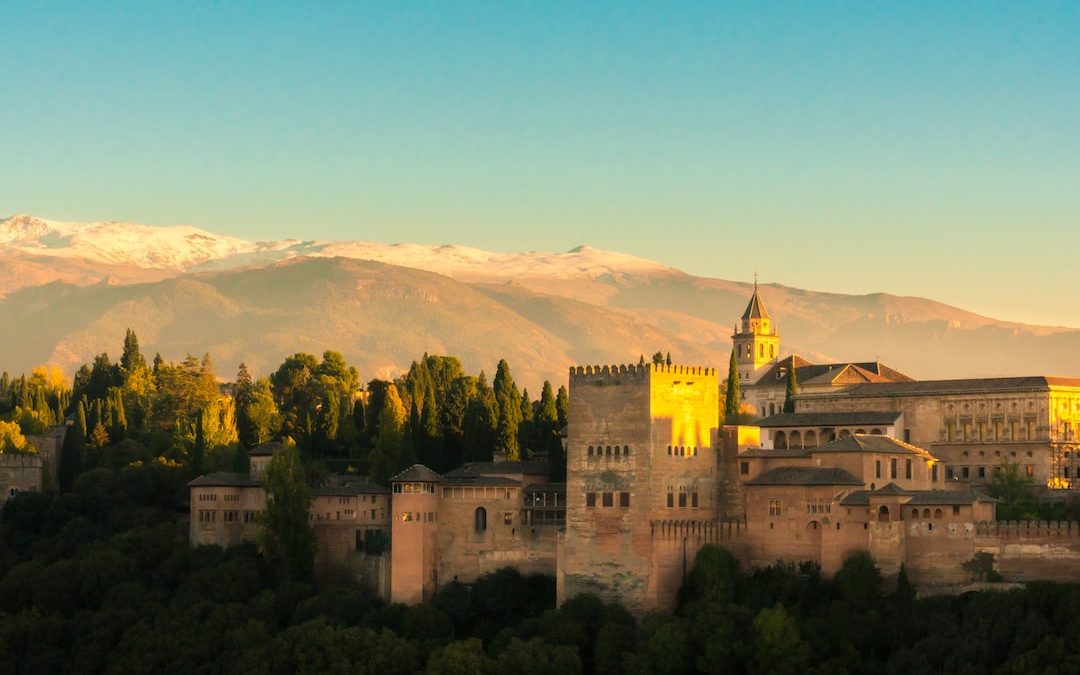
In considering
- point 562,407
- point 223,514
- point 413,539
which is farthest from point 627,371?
point 562,407

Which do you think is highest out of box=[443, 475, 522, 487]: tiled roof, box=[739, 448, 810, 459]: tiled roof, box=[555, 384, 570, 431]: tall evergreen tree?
box=[555, 384, 570, 431]: tall evergreen tree

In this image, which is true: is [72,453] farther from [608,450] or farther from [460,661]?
[460,661]

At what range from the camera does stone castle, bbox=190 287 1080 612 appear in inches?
2302

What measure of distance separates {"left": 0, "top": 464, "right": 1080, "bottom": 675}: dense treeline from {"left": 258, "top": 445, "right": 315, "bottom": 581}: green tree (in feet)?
2.34

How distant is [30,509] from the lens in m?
78.1

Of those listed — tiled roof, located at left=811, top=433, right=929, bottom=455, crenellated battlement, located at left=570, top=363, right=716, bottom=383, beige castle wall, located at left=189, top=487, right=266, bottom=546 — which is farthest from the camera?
beige castle wall, located at left=189, top=487, right=266, bottom=546

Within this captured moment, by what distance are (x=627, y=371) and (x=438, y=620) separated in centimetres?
1019

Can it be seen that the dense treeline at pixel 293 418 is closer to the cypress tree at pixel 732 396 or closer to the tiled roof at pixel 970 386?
the cypress tree at pixel 732 396

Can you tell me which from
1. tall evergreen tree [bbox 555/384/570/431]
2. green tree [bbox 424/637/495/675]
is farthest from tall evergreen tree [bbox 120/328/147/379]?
A: green tree [bbox 424/637/495/675]

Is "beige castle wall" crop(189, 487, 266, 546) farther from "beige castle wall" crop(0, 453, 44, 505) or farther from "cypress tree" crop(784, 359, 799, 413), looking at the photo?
"cypress tree" crop(784, 359, 799, 413)

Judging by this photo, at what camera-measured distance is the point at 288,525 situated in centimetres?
6844

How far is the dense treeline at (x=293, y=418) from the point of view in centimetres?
7781

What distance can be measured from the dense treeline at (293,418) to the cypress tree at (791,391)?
9425 mm

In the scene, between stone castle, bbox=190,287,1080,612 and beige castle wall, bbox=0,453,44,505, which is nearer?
stone castle, bbox=190,287,1080,612
